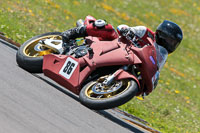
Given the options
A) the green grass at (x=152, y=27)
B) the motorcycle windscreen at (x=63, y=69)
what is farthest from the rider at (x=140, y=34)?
the green grass at (x=152, y=27)

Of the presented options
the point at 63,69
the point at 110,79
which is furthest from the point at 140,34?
the point at 63,69

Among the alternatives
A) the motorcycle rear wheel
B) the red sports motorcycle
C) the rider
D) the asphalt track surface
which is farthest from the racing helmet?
the motorcycle rear wheel

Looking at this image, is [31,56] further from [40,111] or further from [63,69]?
[40,111]

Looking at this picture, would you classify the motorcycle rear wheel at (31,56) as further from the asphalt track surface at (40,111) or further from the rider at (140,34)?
the rider at (140,34)

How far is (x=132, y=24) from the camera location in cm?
2123

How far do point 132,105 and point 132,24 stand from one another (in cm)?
1238

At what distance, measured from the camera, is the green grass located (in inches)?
386

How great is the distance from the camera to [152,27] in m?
23.0

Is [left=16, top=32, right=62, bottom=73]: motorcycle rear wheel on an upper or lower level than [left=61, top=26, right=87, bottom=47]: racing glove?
lower

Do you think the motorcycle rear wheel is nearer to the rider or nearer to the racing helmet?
A: the rider

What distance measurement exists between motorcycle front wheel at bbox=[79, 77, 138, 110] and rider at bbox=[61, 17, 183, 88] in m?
0.88

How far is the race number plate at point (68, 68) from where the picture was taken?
693cm

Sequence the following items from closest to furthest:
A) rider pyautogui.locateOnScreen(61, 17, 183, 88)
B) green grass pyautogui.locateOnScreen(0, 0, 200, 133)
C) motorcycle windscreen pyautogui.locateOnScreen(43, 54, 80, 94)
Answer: motorcycle windscreen pyautogui.locateOnScreen(43, 54, 80, 94)
rider pyautogui.locateOnScreen(61, 17, 183, 88)
green grass pyautogui.locateOnScreen(0, 0, 200, 133)

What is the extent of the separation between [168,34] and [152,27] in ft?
51.9
